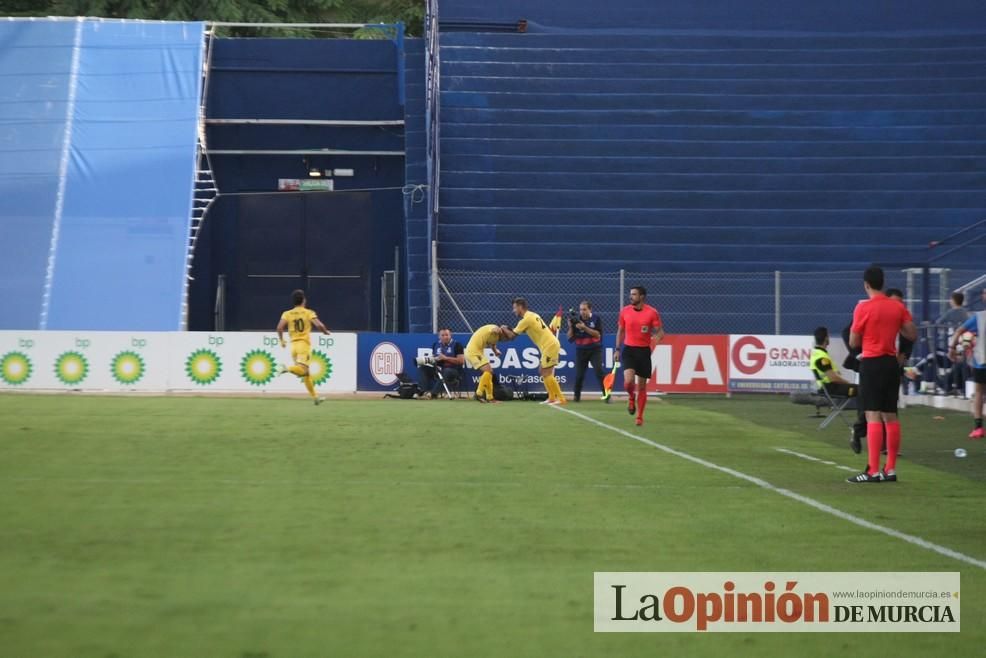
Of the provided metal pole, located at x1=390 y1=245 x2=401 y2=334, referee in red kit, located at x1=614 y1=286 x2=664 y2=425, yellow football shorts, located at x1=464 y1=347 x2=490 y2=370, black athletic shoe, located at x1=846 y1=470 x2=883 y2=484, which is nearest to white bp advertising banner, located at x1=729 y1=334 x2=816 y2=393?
yellow football shorts, located at x1=464 y1=347 x2=490 y2=370

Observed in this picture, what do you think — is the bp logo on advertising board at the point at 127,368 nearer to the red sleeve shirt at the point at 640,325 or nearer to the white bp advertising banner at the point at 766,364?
the red sleeve shirt at the point at 640,325

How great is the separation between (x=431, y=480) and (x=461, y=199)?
24.4 meters

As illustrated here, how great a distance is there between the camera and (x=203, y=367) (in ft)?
95.9

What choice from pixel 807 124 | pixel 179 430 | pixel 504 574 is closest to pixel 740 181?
pixel 807 124

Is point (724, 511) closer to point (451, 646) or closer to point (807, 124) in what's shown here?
point (451, 646)

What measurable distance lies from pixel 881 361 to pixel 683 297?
65.1 ft

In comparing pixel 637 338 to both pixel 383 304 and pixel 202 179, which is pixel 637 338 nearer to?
pixel 383 304

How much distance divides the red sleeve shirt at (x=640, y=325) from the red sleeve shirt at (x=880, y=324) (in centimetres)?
762

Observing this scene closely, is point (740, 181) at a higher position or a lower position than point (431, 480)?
higher

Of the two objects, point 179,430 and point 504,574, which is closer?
point 504,574

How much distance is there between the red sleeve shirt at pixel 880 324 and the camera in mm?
13188

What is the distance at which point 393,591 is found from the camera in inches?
274

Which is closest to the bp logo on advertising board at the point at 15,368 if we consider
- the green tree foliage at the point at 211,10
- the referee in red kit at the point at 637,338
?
the referee in red kit at the point at 637,338

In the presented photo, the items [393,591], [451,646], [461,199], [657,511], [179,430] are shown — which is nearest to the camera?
[451,646]
